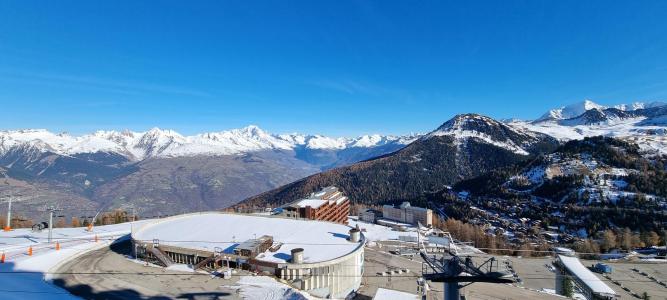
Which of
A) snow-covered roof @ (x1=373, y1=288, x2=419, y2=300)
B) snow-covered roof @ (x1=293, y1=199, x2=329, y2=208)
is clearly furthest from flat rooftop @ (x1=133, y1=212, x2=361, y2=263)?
snow-covered roof @ (x1=293, y1=199, x2=329, y2=208)

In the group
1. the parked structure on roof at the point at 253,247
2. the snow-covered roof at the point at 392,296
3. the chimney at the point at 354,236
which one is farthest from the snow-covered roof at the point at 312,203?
the snow-covered roof at the point at 392,296

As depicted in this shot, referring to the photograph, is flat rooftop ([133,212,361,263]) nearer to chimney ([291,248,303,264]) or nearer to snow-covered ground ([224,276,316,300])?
chimney ([291,248,303,264])

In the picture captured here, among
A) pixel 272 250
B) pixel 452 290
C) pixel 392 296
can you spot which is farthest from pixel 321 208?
pixel 452 290

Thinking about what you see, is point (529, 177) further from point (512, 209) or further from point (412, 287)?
point (412, 287)

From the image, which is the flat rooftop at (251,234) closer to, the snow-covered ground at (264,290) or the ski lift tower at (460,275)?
the snow-covered ground at (264,290)

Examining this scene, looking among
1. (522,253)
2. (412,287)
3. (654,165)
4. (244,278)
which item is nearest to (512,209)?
(522,253)
